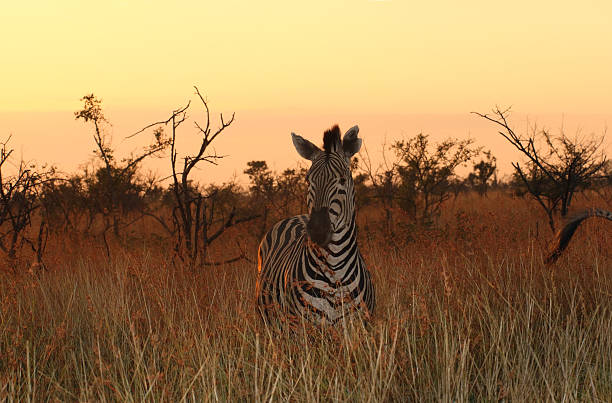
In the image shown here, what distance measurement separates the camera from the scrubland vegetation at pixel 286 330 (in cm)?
384

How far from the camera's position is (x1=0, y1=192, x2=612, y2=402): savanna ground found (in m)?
3.75

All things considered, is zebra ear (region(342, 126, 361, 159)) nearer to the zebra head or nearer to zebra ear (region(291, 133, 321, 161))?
the zebra head

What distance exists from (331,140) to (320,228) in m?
0.79

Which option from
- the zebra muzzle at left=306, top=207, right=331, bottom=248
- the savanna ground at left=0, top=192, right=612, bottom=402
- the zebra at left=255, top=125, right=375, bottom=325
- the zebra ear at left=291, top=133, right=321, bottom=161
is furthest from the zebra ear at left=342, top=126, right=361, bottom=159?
the savanna ground at left=0, top=192, right=612, bottom=402

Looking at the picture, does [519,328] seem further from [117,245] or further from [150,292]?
[117,245]

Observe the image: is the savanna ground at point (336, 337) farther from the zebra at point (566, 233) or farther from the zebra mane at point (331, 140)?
the zebra mane at point (331, 140)

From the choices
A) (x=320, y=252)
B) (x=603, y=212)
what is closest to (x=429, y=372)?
(x=320, y=252)

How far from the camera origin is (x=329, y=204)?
4430mm

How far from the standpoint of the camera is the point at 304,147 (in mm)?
4973

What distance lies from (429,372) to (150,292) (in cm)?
377

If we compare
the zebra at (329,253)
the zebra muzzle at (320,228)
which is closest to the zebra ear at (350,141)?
the zebra at (329,253)

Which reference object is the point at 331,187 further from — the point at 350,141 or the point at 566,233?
the point at 566,233

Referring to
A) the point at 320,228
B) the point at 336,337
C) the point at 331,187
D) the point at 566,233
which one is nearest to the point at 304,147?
the point at 331,187

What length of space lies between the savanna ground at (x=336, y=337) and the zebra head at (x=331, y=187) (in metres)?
0.69
